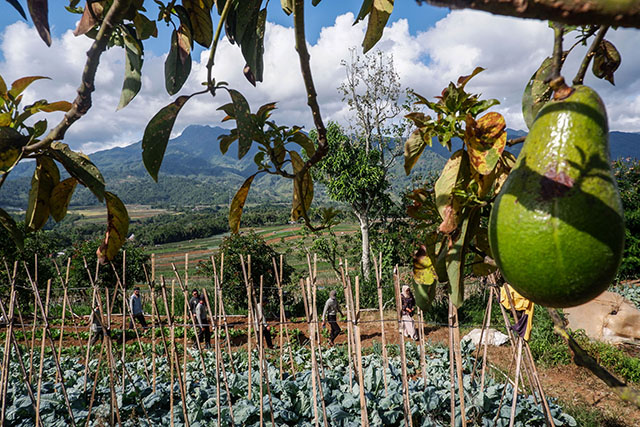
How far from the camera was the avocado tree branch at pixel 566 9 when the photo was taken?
16 cm

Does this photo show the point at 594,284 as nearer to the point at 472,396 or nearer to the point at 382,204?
the point at 472,396

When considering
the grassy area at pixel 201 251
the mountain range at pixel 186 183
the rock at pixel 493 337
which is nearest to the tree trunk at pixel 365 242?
the rock at pixel 493 337

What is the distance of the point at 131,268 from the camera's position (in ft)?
30.9

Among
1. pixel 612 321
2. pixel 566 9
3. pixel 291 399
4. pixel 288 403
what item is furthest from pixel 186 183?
pixel 566 9

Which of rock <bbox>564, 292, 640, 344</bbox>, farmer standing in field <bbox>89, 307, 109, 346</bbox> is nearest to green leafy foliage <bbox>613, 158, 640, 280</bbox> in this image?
rock <bbox>564, 292, 640, 344</bbox>

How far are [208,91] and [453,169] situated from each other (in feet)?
1.19

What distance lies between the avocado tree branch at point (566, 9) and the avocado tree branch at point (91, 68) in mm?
276

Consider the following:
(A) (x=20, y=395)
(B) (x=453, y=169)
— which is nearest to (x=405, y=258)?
(A) (x=20, y=395)

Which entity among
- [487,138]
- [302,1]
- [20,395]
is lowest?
[20,395]

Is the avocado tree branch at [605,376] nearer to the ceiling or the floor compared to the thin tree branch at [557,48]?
nearer to the floor

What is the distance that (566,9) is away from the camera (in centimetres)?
17

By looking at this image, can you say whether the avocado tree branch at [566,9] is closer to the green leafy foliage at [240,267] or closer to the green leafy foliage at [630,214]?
the green leafy foliage at [630,214]

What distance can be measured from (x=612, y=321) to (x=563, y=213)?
6.83 m

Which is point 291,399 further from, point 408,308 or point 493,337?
point 493,337
